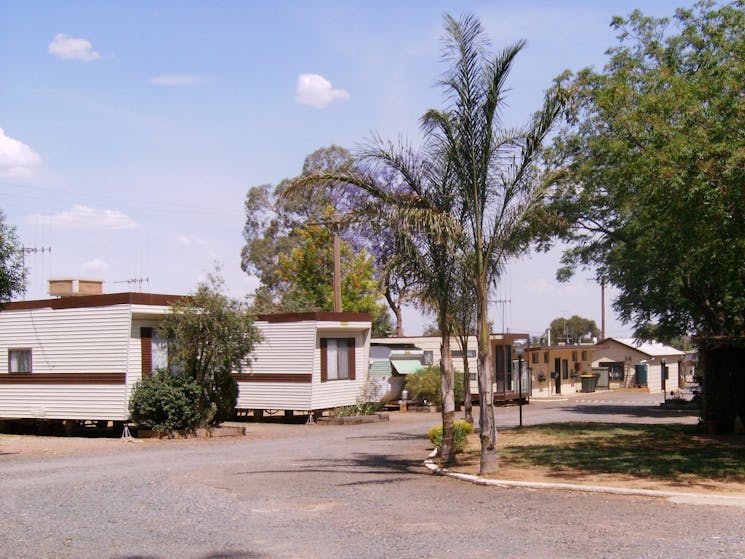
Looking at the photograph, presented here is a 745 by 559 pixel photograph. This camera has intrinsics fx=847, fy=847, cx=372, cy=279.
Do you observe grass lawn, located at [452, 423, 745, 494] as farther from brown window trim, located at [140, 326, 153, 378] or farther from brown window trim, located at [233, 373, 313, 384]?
brown window trim, located at [140, 326, 153, 378]

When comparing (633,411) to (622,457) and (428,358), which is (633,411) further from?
(622,457)

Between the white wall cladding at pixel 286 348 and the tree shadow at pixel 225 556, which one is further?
the white wall cladding at pixel 286 348

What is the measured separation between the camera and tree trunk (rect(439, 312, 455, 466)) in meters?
14.0

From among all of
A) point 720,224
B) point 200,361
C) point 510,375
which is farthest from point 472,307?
point 510,375

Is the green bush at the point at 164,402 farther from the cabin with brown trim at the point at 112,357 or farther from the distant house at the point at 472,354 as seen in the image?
the distant house at the point at 472,354

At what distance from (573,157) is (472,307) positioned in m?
10.8

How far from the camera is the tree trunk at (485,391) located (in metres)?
12.8

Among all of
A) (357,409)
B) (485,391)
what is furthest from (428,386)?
(485,391)

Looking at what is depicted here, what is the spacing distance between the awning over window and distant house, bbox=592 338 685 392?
72.7ft

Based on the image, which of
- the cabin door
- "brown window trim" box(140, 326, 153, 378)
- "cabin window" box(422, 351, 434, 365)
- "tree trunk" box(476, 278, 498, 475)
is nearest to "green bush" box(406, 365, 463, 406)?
"cabin window" box(422, 351, 434, 365)

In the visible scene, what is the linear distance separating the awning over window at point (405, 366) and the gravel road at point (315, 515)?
16.4 meters

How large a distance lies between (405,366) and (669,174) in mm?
20291

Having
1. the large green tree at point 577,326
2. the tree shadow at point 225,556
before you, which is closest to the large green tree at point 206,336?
the tree shadow at point 225,556

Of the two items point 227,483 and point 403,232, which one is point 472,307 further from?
point 227,483
